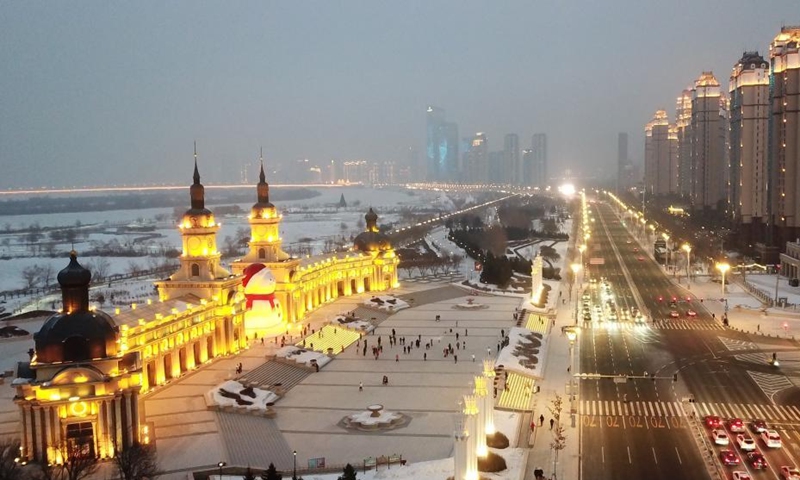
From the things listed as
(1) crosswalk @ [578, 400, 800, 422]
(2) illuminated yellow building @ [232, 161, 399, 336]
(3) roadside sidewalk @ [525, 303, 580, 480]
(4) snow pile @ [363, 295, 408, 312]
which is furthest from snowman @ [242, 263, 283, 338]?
(1) crosswalk @ [578, 400, 800, 422]

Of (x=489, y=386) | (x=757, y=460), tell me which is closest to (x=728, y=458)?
(x=757, y=460)

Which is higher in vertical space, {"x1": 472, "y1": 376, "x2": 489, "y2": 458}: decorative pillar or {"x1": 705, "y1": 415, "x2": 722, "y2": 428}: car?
{"x1": 472, "y1": 376, "x2": 489, "y2": 458}: decorative pillar

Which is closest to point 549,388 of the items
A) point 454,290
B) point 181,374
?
point 181,374

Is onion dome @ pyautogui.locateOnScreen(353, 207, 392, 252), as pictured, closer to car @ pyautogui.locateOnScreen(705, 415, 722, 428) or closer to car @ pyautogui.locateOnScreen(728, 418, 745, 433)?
car @ pyautogui.locateOnScreen(705, 415, 722, 428)

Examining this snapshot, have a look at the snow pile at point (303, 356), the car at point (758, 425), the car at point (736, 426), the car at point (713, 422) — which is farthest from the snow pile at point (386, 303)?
the car at point (758, 425)

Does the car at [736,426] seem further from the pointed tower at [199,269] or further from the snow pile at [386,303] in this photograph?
the snow pile at [386,303]

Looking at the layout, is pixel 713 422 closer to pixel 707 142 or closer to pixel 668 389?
pixel 668 389
